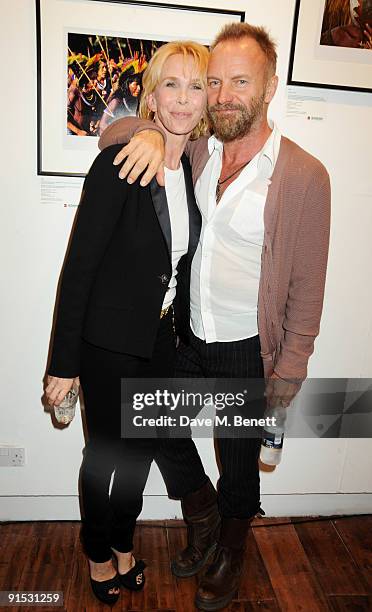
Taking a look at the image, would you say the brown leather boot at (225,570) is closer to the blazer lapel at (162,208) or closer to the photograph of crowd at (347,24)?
the blazer lapel at (162,208)

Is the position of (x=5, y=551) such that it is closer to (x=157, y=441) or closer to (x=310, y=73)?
(x=157, y=441)

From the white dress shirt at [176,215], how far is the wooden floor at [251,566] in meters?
1.11

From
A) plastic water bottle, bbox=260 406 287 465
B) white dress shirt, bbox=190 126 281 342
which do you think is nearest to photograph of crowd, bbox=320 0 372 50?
white dress shirt, bbox=190 126 281 342

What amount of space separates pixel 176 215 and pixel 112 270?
0.90 ft

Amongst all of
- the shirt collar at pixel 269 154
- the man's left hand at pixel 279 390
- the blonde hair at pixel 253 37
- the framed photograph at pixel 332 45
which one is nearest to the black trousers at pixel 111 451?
the man's left hand at pixel 279 390

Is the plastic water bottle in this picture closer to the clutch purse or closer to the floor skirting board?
the floor skirting board

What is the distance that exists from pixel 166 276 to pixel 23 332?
0.78m

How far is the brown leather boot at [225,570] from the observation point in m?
1.83

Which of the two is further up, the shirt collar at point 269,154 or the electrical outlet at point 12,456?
the shirt collar at point 269,154

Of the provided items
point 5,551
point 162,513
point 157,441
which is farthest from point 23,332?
point 162,513

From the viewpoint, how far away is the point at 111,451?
1644mm

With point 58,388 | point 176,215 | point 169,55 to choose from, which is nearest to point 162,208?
point 176,215

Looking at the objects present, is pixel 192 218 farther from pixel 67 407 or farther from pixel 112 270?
pixel 67 407

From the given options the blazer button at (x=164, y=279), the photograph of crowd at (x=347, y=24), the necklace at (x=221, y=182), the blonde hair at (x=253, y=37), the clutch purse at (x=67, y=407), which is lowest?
the clutch purse at (x=67, y=407)
